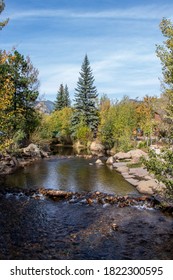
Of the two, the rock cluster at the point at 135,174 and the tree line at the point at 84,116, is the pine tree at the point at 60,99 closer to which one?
the tree line at the point at 84,116

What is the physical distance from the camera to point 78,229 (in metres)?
11.5

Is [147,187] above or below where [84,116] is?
below

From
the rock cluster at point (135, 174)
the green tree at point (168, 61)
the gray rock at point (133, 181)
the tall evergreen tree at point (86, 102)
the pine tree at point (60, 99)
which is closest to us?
the green tree at point (168, 61)

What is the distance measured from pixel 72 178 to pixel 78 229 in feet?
32.7

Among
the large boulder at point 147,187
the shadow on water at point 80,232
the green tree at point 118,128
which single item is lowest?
the shadow on water at point 80,232

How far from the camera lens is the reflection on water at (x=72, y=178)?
18.6 metres

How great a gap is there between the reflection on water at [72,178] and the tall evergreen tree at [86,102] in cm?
2426

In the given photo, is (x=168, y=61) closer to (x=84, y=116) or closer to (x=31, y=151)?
(x=31, y=151)

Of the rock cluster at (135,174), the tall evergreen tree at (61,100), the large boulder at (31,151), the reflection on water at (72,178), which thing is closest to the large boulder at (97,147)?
the rock cluster at (135,174)

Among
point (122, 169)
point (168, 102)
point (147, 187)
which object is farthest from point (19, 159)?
point (168, 102)

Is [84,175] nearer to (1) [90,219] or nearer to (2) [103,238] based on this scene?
(1) [90,219]

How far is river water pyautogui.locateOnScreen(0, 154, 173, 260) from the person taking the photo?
945 centimetres

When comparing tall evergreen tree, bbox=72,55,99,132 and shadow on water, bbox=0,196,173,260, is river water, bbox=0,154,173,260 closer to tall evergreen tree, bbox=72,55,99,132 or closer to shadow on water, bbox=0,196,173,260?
shadow on water, bbox=0,196,173,260

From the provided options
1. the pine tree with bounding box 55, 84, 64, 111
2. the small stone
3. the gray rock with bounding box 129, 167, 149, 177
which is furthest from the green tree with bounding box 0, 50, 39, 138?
the pine tree with bounding box 55, 84, 64, 111
